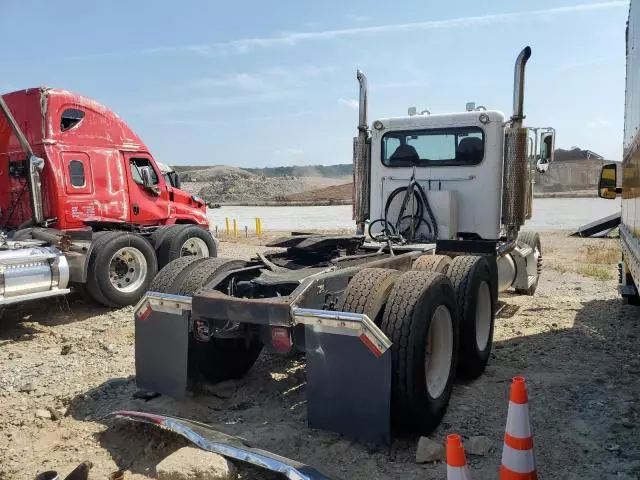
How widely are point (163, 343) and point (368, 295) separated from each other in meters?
1.74

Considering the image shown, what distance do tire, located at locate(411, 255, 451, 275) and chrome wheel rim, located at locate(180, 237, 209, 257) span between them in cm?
510

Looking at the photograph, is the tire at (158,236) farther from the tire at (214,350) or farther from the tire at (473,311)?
the tire at (473,311)

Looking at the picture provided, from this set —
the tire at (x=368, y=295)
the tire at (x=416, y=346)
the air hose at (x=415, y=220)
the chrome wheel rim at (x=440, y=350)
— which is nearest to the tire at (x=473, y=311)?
the chrome wheel rim at (x=440, y=350)

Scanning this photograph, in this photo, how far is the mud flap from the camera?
12.0ft

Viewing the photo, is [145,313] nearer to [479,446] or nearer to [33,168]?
[479,446]

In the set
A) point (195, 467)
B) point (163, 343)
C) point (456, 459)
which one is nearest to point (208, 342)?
point (163, 343)

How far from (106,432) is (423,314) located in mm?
2510

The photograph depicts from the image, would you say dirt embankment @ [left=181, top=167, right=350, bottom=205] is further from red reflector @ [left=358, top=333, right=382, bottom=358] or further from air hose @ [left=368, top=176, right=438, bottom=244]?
red reflector @ [left=358, top=333, right=382, bottom=358]

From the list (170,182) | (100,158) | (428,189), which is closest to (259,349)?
(428,189)

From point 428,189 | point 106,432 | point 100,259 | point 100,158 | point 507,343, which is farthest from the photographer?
point 100,158

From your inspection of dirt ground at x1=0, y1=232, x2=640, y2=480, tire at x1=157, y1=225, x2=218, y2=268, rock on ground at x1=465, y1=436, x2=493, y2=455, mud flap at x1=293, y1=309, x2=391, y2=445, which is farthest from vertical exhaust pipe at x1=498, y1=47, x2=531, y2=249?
tire at x1=157, y1=225, x2=218, y2=268

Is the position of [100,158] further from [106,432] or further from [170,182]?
[106,432]

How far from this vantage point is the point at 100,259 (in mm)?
8086

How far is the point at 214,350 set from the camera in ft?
16.2
